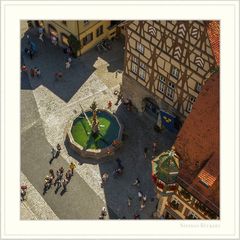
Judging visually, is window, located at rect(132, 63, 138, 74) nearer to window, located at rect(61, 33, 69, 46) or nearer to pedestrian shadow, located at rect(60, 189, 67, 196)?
window, located at rect(61, 33, 69, 46)

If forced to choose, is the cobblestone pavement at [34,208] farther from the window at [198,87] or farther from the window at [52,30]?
the window at [52,30]

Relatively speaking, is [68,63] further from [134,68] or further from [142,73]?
[142,73]

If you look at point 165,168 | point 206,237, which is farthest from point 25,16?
point 206,237

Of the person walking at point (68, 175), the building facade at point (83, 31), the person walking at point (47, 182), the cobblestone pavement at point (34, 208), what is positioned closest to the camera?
the cobblestone pavement at point (34, 208)

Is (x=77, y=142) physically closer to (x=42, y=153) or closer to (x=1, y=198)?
(x=42, y=153)

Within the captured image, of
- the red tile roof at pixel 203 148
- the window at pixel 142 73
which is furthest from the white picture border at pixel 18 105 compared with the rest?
the window at pixel 142 73

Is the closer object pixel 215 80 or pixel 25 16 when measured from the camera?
pixel 25 16
